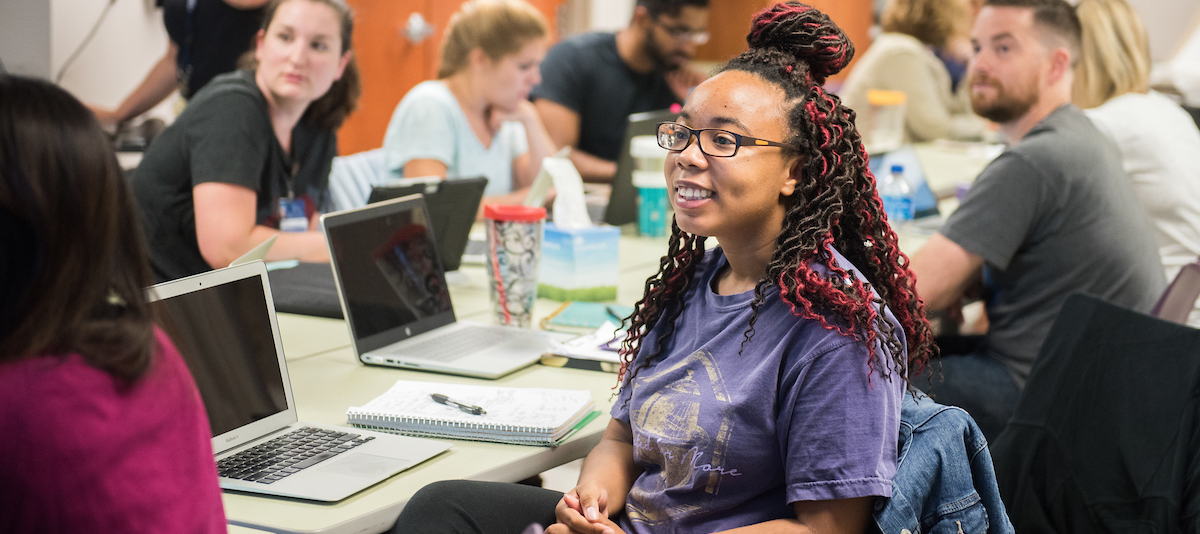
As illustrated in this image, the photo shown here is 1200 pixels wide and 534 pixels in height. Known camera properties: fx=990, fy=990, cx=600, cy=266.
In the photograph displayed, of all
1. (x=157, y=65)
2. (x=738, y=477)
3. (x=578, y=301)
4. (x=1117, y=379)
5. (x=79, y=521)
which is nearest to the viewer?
(x=79, y=521)

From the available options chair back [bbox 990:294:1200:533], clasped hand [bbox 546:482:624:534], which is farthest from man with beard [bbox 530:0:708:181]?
clasped hand [bbox 546:482:624:534]

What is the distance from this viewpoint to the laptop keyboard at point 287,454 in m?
1.28

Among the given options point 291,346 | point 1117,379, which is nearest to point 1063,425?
point 1117,379

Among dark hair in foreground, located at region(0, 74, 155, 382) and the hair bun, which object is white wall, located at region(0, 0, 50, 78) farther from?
the hair bun

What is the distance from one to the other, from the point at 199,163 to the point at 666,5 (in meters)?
2.06

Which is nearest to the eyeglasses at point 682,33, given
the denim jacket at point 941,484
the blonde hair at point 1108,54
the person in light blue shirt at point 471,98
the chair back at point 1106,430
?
the person in light blue shirt at point 471,98

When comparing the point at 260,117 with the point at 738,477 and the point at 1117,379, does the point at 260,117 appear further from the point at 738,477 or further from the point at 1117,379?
the point at 1117,379

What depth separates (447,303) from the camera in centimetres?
199

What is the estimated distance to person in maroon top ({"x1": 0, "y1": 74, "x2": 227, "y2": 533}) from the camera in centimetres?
78

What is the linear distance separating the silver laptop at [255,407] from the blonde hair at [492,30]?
1.79 m

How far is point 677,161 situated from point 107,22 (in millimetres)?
2559

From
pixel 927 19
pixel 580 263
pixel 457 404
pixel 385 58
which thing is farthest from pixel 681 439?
pixel 927 19

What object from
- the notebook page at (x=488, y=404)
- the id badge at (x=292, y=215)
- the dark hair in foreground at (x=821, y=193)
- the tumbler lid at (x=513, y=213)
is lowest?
the notebook page at (x=488, y=404)

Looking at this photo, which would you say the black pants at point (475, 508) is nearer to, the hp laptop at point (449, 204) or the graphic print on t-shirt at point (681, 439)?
the graphic print on t-shirt at point (681, 439)
